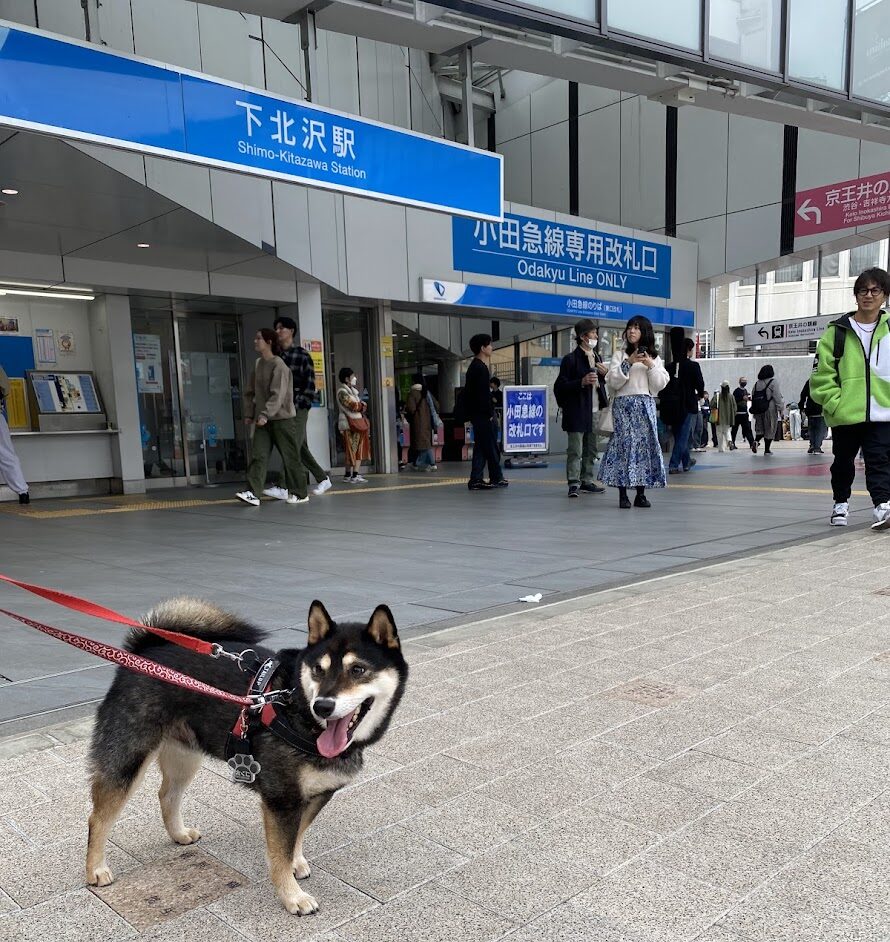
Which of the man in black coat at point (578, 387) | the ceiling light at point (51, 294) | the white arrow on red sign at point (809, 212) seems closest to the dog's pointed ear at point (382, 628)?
the man in black coat at point (578, 387)

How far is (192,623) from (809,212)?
56.5ft

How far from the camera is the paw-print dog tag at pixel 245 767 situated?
1.69 m

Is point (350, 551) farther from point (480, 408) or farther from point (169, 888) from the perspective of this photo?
point (480, 408)

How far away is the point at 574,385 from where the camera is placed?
29.9 ft

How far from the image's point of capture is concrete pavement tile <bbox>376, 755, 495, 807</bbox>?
7.48 feet

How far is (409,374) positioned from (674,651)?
1512 centimetres

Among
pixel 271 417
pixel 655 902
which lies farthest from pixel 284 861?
pixel 271 417

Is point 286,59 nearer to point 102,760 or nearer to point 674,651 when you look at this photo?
point 674,651

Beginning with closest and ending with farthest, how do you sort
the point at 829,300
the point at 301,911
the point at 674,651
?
the point at 301,911
the point at 674,651
the point at 829,300

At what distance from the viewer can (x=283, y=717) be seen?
5.50ft

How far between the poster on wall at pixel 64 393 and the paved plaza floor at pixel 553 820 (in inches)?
355

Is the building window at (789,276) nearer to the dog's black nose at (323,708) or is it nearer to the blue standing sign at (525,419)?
the blue standing sign at (525,419)

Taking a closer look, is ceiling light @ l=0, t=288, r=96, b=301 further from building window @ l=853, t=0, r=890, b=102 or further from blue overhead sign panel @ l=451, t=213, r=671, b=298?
building window @ l=853, t=0, r=890, b=102

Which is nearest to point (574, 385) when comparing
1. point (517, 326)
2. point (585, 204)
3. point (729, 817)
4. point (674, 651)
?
point (674, 651)
